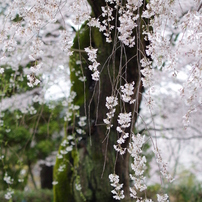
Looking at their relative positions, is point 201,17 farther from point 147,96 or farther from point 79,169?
point 79,169

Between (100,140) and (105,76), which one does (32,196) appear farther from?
(105,76)

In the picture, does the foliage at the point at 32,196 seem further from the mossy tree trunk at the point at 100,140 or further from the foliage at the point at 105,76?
the mossy tree trunk at the point at 100,140

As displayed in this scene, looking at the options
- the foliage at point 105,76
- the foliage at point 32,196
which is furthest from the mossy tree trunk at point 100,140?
the foliage at point 32,196

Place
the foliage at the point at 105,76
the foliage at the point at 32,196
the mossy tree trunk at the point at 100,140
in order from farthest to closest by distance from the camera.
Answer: the foliage at the point at 32,196 < the mossy tree trunk at the point at 100,140 < the foliage at the point at 105,76

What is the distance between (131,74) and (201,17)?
4.18ft

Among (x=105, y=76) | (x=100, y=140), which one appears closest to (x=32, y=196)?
(x=100, y=140)

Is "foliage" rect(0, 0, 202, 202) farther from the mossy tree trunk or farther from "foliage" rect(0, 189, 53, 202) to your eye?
"foliage" rect(0, 189, 53, 202)

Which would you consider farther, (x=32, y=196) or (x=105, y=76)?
(x=32, y=196)

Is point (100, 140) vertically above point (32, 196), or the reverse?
point (32, 196)

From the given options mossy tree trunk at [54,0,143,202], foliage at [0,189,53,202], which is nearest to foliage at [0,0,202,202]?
mossy tree trunk at [54,0,143,202]

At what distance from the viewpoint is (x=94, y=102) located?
3.01 m

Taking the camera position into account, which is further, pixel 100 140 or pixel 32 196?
pixel 32 196

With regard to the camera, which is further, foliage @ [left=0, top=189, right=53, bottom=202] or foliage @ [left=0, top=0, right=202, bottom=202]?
foliage @ [left=0, top=189, right=53, bottom=202]

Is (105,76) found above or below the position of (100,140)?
above
